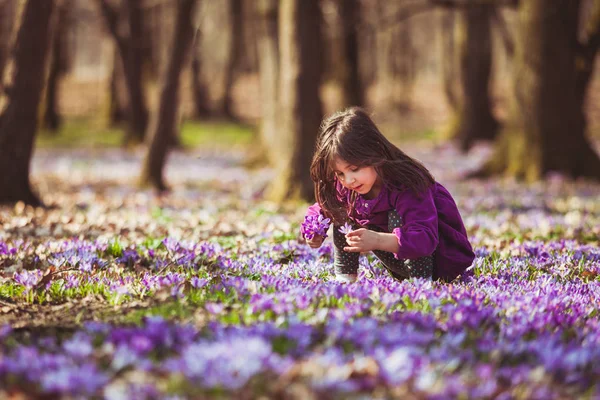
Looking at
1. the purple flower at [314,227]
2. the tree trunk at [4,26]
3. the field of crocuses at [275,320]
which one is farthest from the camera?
the tree trunk at [4,26]

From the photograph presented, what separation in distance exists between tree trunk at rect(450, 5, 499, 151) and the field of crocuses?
16362 millimetres

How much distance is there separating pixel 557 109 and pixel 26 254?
10.9m

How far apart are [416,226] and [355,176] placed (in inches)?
21.0

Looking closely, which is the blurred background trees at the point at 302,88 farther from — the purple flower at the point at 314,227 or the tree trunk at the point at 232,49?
the purple flower at the point at 314,227

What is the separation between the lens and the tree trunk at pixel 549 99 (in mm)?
14219

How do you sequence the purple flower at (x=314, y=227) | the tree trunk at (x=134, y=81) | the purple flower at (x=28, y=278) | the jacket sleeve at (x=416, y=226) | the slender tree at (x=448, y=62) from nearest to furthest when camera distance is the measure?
the jacket sleeve at (x=416, y=226), the purple flower at (x=28, y=278), the purple flower at (x=314, y=227), the tree trunk at (x=134, y=81), the slender tree at (x=448, y=62)

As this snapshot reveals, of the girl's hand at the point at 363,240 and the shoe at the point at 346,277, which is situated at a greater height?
the girl's hand at the point at 363,240

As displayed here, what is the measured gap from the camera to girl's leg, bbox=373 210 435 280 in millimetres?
5254

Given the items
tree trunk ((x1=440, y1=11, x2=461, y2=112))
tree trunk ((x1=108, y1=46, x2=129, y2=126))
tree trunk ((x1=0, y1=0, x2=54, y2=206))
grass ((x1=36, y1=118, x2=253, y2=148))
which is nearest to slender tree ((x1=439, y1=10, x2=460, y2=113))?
tree trunk ((x1=440, y1=11, x2=461, y2=112))

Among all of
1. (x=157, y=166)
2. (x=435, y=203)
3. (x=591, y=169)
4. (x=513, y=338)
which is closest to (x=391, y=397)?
(x=513, y=338)

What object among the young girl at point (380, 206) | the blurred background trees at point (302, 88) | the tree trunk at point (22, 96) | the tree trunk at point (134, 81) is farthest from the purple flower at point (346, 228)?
the tree trunk at point (134, 81)

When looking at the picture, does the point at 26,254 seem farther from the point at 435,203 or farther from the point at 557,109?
the point at 557,109

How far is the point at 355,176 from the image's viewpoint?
16.6 ft

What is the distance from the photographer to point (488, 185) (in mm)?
14359
